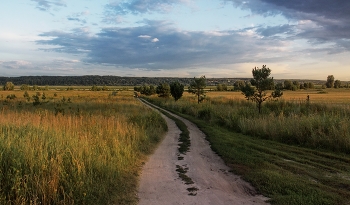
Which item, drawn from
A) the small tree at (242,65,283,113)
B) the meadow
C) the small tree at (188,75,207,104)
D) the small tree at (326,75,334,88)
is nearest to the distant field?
the small tree at (242,65,283,113)

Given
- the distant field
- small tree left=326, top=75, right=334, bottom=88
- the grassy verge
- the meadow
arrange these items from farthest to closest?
1. small tree left=326, top=75, right=334, bottom=88
2. the distant field
3. the grassy verge
4. the meadow

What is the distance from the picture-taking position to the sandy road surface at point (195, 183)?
241 inches

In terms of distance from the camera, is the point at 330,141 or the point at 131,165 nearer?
the point at 131,165

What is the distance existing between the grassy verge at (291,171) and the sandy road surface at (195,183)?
1.33 ft

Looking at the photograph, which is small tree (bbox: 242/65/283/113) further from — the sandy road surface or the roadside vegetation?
the sandy road surface

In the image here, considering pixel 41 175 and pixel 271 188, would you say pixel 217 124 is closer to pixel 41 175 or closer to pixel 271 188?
pixel 271 188

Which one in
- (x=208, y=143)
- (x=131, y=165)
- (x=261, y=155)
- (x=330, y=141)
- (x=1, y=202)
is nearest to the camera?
(x=1, y=202)

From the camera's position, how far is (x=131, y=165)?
Result: 8641 mm

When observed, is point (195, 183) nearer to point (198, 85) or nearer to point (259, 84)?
point (259, 84)

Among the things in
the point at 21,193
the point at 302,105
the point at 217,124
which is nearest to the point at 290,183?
the point at 21,193

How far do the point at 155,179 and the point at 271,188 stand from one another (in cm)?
303

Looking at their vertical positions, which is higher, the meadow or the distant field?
the meadow

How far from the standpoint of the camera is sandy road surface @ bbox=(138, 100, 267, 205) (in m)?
6.13

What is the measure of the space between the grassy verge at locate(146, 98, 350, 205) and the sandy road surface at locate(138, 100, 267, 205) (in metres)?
0.40
